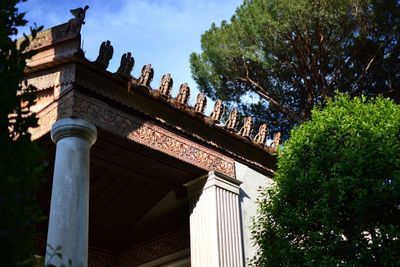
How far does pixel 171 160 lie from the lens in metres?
8.30

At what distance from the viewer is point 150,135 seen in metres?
8.09

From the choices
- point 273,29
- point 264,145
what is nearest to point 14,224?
point 264,145

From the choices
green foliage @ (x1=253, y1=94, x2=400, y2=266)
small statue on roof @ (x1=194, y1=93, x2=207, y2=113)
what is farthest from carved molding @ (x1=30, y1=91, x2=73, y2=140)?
green foliage @ (x1=253, y1=94, x2=400, y2=266)

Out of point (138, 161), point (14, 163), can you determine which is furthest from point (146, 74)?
point (14, 163)

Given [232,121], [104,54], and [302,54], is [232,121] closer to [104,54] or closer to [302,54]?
[104,54]

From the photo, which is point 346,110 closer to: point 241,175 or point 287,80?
point 241,175

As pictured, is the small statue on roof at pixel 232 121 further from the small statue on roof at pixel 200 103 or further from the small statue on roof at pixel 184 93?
the small statue on roof at pixel 184 93

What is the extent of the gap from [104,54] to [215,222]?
9.09ft

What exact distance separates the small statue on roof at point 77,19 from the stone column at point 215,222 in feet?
9.48

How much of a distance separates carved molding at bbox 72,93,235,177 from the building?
0.05 ft

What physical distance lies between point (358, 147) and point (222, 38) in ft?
27.9

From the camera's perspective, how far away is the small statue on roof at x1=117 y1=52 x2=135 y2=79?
779cm

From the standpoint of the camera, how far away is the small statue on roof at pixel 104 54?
7.56 m

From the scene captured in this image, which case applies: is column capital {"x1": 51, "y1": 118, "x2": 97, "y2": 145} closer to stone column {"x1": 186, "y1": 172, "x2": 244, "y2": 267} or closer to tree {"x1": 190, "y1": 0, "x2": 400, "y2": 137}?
stone column {"x1": 186, "y1": 172, "x2": 244, "y2": 267}
